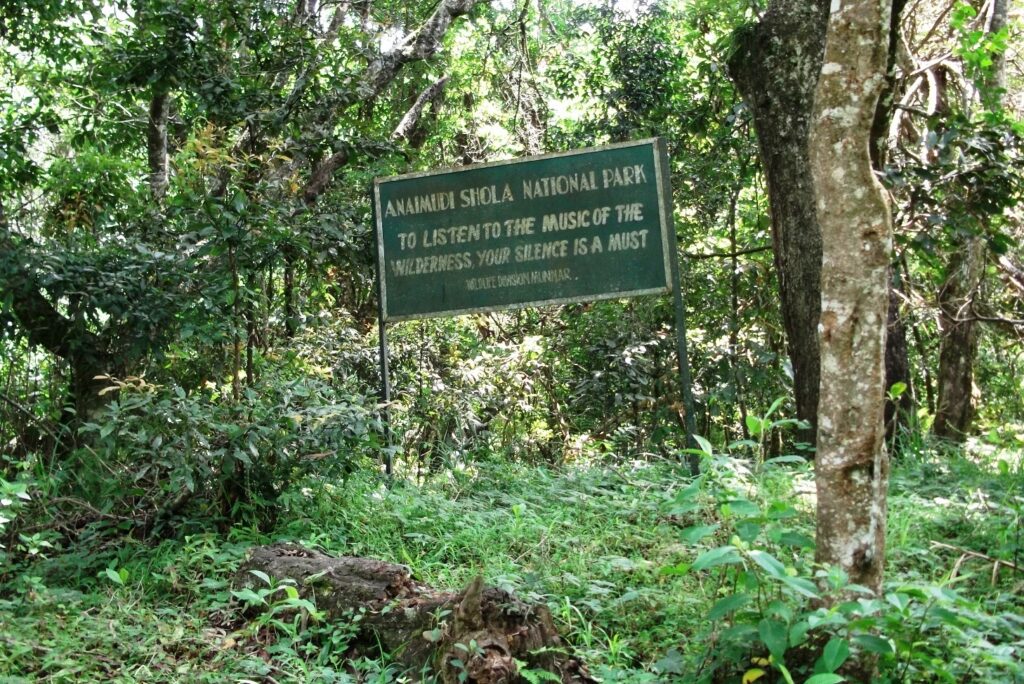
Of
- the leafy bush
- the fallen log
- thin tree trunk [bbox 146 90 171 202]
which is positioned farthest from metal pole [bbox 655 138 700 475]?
thin tree trunk [bbox 146 90 171 202]

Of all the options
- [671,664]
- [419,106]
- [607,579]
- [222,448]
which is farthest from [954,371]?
[222,448]

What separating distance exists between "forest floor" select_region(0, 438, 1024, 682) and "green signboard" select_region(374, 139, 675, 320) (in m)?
1.32

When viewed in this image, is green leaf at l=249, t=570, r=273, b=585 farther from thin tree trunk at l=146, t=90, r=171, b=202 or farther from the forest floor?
thin tree trunk at l=146, t=90, r=171, b=202

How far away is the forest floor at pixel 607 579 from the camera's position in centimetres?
370

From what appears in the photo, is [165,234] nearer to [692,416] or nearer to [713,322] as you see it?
[692,416]

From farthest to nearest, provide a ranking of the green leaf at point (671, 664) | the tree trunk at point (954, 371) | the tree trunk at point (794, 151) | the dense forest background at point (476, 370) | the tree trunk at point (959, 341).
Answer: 1. the tree trunk at point (954, 371)
2. the tree trunk at point (959, 341)
3. the tree trunk at point (794, 151)
4. the dense forest background at point (476, 370)
5. the green leaf at point (671, 664)

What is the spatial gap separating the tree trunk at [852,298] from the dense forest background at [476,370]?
17 centimetres

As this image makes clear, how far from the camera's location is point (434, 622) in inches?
172

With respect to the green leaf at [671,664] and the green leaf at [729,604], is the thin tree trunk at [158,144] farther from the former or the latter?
the green leaf at [729,604]

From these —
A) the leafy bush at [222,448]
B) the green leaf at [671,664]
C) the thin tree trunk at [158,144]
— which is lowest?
the green leaf at [671,664]

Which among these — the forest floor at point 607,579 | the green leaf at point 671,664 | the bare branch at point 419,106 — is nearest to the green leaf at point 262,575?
the forest floor at point 607,579

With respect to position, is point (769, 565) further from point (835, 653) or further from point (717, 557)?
point (835, 653)

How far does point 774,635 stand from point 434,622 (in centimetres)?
152

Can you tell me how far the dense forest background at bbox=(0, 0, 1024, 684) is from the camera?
4.41 metres
